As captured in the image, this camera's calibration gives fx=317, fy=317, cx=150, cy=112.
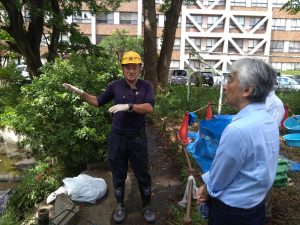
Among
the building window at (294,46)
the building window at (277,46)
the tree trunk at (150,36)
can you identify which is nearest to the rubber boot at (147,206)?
the tree trunk at (150,36)

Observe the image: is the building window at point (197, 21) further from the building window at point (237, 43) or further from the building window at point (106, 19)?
the building window at point (106, 19)

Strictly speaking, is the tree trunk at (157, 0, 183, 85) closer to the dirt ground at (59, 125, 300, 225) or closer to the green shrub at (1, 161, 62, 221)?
the dirt ground at (59, 125, 300, 225)

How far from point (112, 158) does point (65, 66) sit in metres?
2.65

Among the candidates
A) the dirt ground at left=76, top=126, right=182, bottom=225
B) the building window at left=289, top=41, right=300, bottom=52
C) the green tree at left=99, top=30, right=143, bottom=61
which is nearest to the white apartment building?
the building window at left=289, top=41, right=300, bottom=52

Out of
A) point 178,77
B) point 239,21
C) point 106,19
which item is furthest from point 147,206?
point 239,21

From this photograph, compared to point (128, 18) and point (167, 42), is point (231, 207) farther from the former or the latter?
point (128, 18)

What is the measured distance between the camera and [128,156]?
3.97 metres

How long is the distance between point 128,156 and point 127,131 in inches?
14.8

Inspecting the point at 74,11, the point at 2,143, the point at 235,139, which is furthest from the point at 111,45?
the point at 235,139

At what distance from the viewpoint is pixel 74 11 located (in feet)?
35.9

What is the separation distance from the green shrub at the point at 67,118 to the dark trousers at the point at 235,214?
10.8 ft

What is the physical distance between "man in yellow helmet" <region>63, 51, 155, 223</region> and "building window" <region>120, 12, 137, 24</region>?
4062 cm

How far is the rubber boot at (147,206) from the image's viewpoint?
4.04m

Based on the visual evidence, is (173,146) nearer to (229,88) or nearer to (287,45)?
(229,88)
